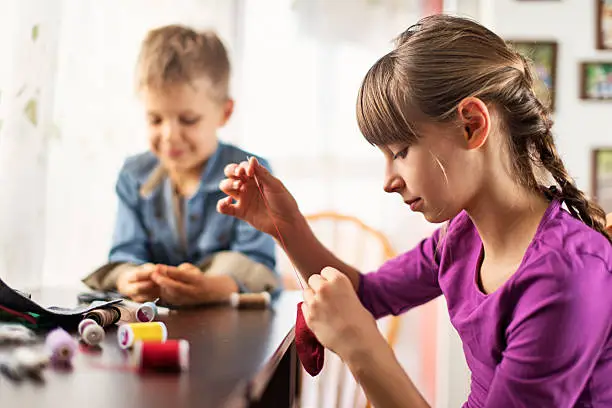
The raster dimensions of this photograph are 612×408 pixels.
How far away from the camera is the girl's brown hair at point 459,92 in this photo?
1077 mm

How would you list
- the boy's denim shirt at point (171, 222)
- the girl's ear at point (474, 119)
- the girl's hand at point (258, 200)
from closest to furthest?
the girl's ear at point (474, 119)
the girl's hand at point (258, 200)
the boy's denim shirt at point (171, 222)

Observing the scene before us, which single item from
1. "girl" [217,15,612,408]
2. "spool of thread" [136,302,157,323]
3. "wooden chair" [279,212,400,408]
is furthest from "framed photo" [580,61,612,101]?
"spool of thread" [136,302,157,323]

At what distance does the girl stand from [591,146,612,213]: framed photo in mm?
1161

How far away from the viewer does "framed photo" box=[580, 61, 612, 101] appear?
7.59 ft

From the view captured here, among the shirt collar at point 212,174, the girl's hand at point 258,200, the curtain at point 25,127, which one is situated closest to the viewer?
Result: the girl's hand at point 258,200

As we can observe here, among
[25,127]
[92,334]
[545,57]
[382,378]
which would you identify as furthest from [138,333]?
[545,57]

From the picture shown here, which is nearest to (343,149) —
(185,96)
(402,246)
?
(402,246)

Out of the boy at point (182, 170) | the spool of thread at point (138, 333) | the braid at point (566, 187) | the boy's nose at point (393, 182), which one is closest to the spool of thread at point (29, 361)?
the spool of thread at point (138, 333)

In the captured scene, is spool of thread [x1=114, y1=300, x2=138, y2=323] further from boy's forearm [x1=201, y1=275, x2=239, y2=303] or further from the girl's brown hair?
the girl's brown hair

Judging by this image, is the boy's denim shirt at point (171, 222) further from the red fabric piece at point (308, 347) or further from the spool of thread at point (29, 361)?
the spool of thread at point (29, 361)

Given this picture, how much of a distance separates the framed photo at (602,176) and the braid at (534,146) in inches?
46.8

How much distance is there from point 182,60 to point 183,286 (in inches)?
30.9

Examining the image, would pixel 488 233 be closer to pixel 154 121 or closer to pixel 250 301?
pixel 250 301

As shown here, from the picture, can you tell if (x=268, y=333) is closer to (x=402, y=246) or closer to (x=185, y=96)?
(x=185, y=96)
